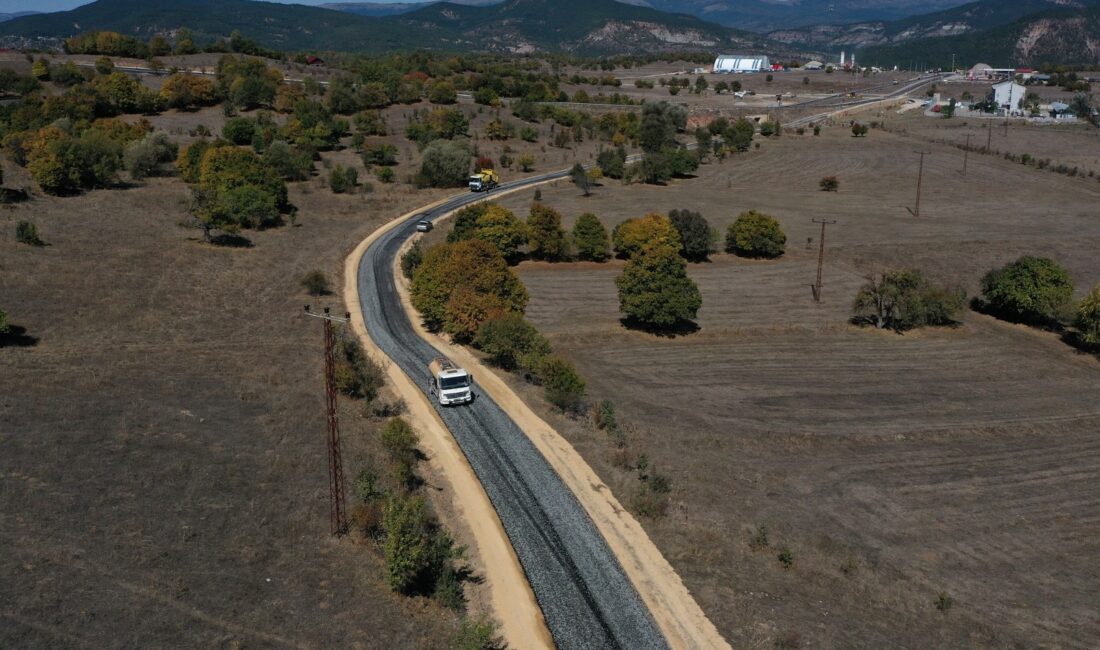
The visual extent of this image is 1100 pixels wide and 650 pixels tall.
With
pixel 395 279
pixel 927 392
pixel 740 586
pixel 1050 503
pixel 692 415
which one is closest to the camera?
pixel 740 586

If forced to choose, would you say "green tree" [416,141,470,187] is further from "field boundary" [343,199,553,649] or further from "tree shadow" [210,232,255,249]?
"field boundary" [343,199,553,649]

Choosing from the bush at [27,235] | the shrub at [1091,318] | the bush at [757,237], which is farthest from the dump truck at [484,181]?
the shrub at [1091,318]

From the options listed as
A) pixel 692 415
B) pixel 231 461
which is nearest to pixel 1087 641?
pixel 692 415

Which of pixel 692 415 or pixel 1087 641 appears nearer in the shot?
pixel 1087 641

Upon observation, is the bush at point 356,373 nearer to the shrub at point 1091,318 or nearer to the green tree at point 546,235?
the green tree at point 546,235

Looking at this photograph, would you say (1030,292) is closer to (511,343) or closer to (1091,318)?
(1091,318)

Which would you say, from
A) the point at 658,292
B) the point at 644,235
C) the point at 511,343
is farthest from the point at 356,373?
the point at 644,235

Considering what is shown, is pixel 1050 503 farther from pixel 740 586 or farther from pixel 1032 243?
pixel 1032 243
